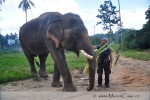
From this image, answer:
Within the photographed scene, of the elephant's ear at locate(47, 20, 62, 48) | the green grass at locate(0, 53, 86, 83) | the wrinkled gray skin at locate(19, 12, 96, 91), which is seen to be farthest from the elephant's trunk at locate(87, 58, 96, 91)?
the green grass at locate(0, 53, 86, 83)

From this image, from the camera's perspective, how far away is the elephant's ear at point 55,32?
282 inches

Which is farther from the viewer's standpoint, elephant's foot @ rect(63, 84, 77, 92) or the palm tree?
elephant's foot @ rect(63, 84, 77, 92)

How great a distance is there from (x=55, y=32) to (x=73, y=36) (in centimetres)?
47

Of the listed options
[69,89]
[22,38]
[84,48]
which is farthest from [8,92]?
[22,38]

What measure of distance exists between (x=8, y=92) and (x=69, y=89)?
1.03 metres

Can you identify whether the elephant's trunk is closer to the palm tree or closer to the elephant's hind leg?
the palm tree

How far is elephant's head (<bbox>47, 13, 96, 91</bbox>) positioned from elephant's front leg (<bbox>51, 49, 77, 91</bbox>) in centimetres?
19

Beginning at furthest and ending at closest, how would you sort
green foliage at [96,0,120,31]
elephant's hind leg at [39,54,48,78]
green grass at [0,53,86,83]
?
elephant's hind leg at [39,54,48,78] → green grass at [0,53,86,83] → green foliage at [96,0,120,31]

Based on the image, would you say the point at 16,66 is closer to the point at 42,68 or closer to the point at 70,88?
the point at 42,68

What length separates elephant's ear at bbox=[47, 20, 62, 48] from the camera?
7.17 m

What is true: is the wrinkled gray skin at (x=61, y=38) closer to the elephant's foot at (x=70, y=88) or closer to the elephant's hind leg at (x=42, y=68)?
the elephant's foot at (x=70, y=88)

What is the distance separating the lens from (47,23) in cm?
779

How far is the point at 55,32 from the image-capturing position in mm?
7227

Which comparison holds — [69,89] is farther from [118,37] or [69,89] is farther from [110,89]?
[118,37]
